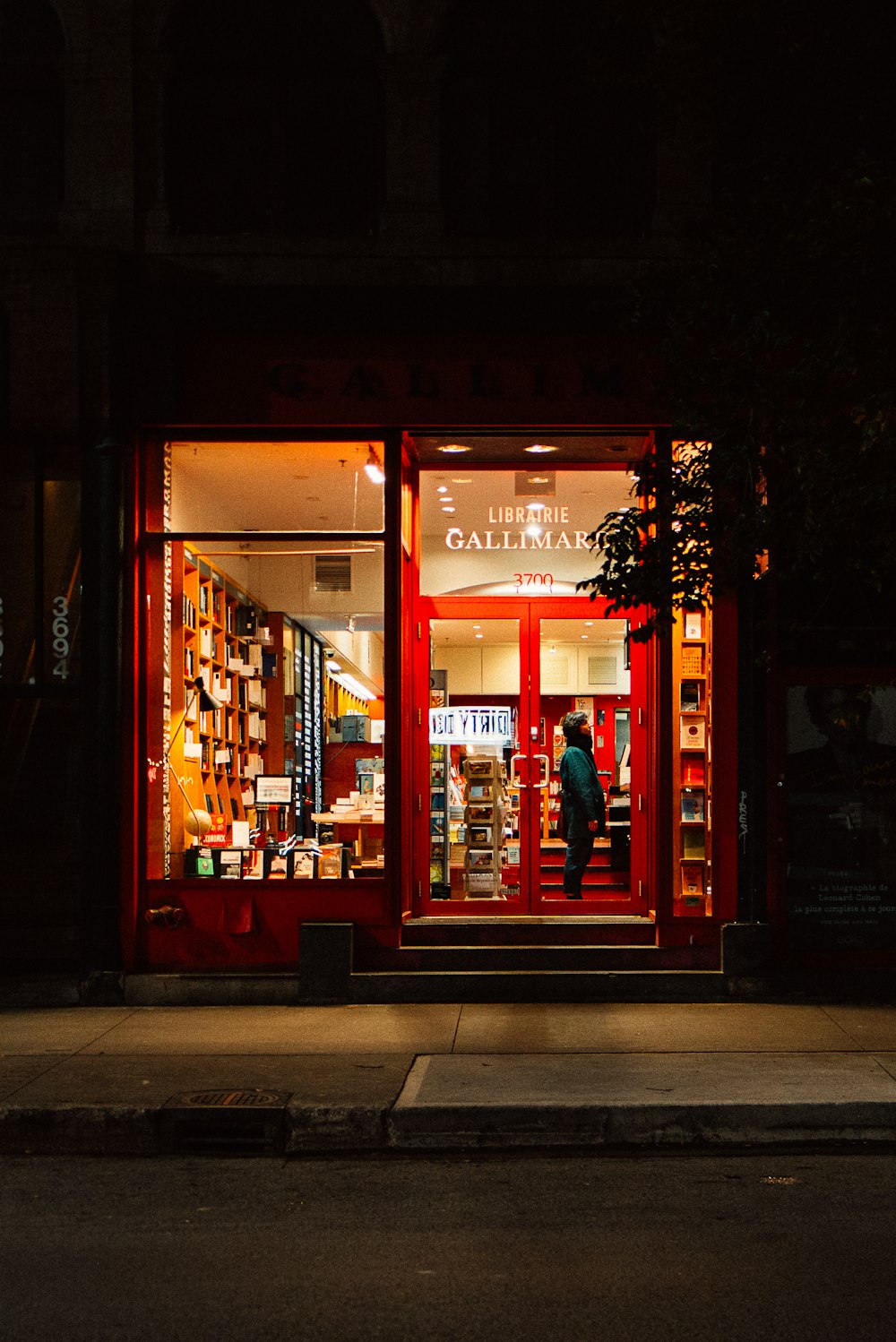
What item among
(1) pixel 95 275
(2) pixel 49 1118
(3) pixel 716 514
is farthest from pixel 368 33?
(2) pixel 49 1118

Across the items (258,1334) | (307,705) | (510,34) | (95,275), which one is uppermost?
(510,34)

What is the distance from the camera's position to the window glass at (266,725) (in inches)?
454

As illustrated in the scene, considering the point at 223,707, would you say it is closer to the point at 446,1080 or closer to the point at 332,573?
the point at 332,573

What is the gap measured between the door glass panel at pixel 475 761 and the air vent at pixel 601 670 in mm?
683

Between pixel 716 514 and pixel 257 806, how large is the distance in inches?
183

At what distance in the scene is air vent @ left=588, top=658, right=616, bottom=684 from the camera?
504 inches

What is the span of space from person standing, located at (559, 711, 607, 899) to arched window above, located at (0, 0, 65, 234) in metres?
6.25

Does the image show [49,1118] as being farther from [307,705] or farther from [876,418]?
[876,418]

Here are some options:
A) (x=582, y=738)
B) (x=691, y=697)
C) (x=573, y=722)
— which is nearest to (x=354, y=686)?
(x=573, y=722)

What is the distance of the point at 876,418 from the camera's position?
28.1 feet

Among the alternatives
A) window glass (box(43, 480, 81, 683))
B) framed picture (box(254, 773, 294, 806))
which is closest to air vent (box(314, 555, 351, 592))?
framed picture (box(254, 773, 294, 806))

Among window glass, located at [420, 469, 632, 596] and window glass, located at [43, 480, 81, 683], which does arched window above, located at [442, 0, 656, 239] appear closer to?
window glass, located at [420, 469, 632, 596]

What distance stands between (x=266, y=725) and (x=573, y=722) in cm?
276

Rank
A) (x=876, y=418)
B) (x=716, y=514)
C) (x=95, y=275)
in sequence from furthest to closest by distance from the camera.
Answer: (x=95, y=275)
(x=716, y=514)
(x=876, y=418)
